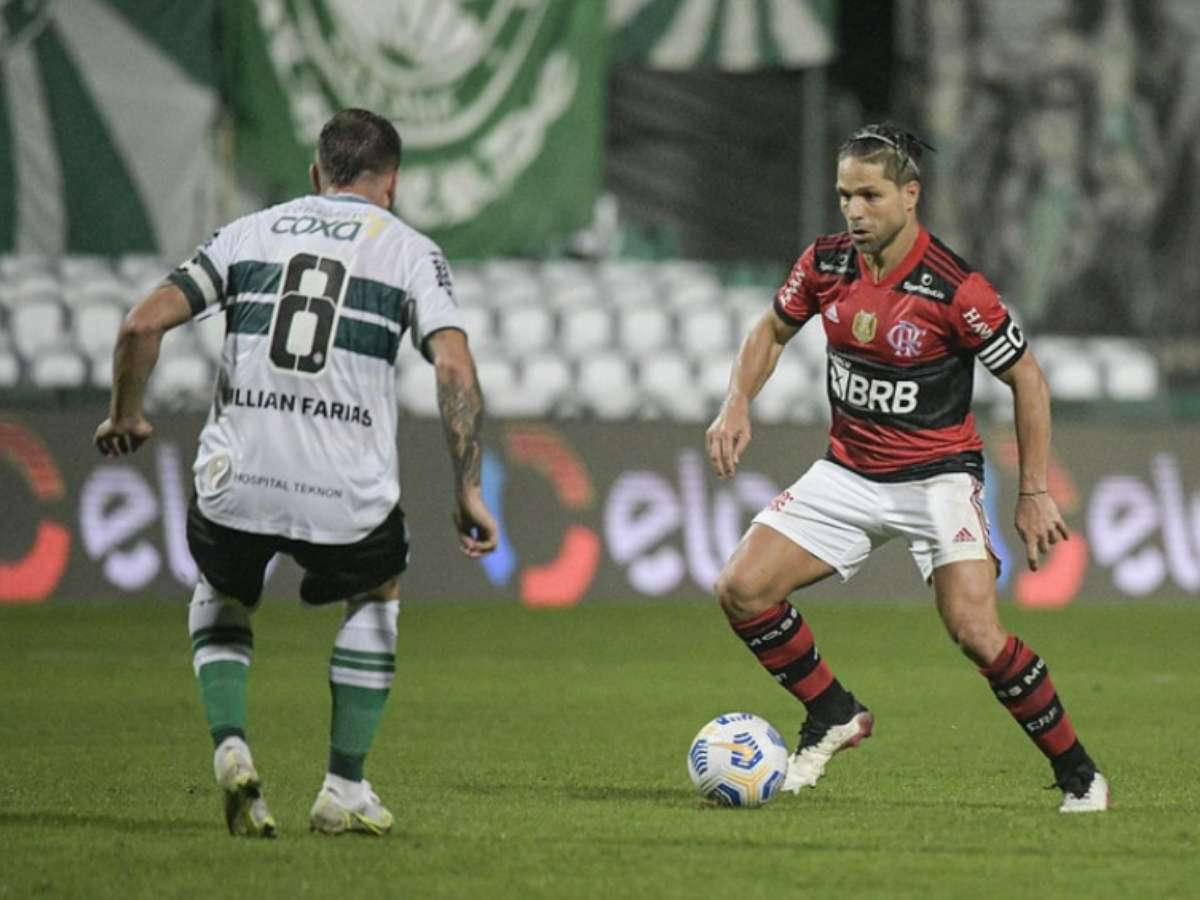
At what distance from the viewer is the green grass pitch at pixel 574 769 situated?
5.36m

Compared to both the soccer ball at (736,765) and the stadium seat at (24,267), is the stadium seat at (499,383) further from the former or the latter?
the soccer ball at (736,765)

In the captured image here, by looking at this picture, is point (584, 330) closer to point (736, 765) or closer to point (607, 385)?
point (607, 385)

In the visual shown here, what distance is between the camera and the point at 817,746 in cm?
709

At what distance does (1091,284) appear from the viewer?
1969 centimetres

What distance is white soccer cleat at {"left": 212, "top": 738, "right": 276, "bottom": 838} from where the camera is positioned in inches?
221

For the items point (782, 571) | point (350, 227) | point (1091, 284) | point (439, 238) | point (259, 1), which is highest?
point (350, 227)

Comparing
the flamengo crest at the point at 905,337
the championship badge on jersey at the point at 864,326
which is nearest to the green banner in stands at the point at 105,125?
the championship badge on jersey at the point at 864,326

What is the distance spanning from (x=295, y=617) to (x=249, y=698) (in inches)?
141

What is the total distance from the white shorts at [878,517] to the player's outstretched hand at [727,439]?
0.20 metres

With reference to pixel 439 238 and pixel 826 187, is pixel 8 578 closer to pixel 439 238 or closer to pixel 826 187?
pixel 439 238

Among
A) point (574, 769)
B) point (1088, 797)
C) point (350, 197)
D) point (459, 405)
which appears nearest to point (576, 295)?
point (574, 769)

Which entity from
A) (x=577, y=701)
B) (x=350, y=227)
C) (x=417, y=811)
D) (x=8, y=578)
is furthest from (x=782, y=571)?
(x=8, y=578)

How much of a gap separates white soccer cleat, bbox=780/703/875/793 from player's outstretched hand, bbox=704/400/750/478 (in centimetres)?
85

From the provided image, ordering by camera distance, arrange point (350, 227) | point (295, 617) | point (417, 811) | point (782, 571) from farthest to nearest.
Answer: point (295, 617), point (782, 571), point (417, 811), point (350, 227)
